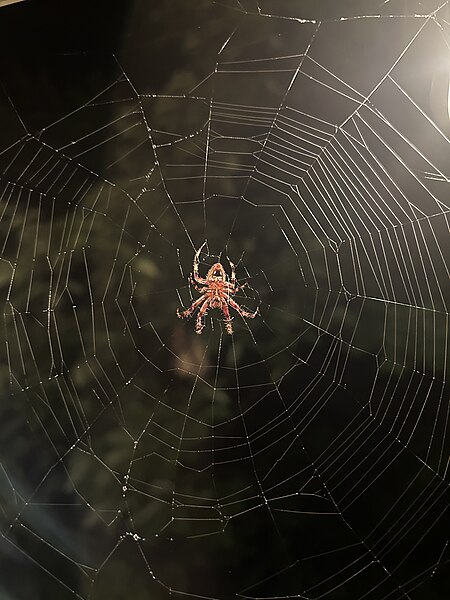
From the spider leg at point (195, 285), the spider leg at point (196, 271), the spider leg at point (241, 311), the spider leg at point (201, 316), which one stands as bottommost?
the spider leg at point (201, 316)

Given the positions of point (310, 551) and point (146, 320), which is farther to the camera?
point (146, 320)

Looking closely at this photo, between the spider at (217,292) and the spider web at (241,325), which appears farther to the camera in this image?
the spider at (217,292)

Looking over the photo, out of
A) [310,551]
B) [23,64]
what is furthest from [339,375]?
[23,64]

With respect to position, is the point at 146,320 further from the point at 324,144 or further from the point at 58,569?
the point at 58,569

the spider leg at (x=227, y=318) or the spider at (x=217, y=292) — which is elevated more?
the spider at (x=217, y=292)

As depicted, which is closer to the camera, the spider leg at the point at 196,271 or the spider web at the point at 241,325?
the spider web at the point at 241,325
